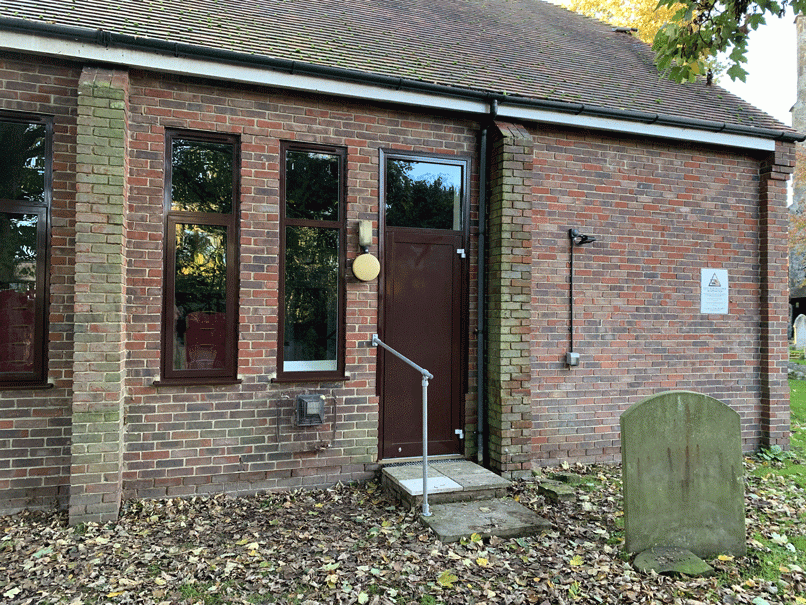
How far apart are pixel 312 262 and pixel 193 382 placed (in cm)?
158

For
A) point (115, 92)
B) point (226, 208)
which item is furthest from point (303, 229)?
point (115, 92)

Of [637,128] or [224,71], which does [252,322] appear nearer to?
[224,71]

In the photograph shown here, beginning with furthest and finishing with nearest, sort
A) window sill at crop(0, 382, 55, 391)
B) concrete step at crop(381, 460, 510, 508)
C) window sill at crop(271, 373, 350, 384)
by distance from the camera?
window sill at crop(271, 373, 350, 384)
concrete step at crop(381, 460, 510, 508)
window sill at crop(0, 382, 55, 391)

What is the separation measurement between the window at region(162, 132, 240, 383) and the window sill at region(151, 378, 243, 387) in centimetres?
1

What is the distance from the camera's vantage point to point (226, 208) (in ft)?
17.4

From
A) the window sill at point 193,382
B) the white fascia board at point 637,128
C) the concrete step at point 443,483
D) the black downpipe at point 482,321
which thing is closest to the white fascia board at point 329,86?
the white fascia board at point 637,128

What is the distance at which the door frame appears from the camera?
5.71 meters

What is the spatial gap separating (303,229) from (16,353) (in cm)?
270

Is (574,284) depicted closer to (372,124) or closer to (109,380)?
(372,124)

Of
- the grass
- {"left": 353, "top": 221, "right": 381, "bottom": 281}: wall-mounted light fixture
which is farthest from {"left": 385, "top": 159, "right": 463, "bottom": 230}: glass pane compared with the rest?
the grass

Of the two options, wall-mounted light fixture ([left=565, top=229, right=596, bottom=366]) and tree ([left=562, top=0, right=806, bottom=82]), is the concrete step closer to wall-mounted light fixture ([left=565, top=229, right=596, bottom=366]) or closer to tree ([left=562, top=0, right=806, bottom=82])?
wall-mounted light fixture ([left=565, top=229, right=596, bottom=366])

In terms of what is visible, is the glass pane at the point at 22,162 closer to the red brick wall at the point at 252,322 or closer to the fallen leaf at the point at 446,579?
the red brick wall at the point at 252,322

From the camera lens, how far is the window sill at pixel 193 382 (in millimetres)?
4992

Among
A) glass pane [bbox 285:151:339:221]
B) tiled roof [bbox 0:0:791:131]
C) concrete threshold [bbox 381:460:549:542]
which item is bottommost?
concrete threshold [bbox 381:460:549:542]
